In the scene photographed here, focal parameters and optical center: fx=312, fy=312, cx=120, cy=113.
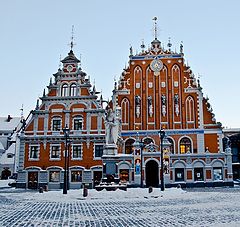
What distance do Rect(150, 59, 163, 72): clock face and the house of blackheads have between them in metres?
0.12

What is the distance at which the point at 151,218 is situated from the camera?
35.3 feet

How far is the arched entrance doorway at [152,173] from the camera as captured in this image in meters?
33.6

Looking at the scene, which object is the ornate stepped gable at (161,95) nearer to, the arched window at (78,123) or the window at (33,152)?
the arched window at (78,123)

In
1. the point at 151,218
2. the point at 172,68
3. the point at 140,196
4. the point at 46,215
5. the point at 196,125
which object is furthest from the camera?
the point at 172,68

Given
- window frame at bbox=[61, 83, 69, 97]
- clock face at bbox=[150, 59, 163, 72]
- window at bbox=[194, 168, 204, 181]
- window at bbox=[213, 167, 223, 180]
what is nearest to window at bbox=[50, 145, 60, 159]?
window frame at bbox=[61, 83, 69, 97]

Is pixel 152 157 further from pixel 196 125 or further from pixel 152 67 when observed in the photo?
pixel 152 67

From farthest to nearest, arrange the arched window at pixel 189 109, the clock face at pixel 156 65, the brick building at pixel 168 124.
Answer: the clock face at pixel 156 65
the arched window at pixel 189 109
the brick building at pixel 168 124

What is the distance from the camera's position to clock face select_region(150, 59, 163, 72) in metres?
38.3

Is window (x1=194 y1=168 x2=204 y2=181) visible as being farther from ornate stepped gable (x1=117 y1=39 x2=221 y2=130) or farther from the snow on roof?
the snow on roof

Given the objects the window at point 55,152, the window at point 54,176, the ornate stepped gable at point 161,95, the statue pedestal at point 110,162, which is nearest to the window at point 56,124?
the window at point 55,152

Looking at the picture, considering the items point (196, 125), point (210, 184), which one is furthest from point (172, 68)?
point (210, 184)

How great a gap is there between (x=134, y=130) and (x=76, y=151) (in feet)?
23.6

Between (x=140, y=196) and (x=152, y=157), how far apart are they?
14245 mm

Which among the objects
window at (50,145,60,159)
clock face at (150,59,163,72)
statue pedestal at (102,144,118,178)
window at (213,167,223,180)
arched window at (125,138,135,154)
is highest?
clock face at (150,59,163,72)
